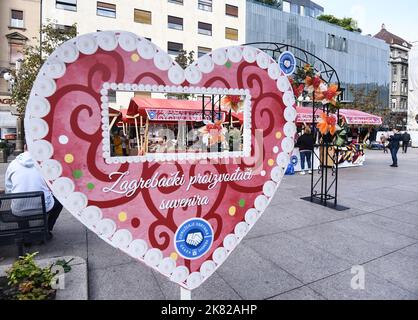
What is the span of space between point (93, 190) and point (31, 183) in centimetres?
246

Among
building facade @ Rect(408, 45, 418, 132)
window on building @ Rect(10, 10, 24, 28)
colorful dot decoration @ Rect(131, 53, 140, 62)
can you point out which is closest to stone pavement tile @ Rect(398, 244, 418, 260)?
colorful dot decoration @ Rect(131, 53, 140, 62)

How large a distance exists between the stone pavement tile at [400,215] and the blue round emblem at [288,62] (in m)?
3.43

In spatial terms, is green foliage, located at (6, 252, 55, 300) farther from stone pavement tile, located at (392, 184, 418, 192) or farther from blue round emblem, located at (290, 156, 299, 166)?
blue round emblem, located at (290, 156, 299, 166)

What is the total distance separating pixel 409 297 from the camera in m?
3.06

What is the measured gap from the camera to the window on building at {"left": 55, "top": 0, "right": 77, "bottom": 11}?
2270 cm

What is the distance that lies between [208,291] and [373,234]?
3174 millimetres

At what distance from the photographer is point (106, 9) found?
23938 mm

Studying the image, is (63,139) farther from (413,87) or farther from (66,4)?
(413,87)

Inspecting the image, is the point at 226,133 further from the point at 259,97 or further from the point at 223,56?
the point at 223,56

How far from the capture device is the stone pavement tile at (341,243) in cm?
407

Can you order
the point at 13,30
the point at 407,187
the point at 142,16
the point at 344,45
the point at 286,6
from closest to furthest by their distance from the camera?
the point at 407,187 < the point at 13,30 < the point at 142,16 < the point at 344,45 < the point at 286,6

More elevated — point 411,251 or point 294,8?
point 294,8

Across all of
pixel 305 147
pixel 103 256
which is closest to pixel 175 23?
pixel 305 147

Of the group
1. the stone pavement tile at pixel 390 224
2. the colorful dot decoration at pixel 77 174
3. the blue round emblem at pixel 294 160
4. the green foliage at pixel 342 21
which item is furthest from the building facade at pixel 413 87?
the colorful dot decoration at pixel 77 174
